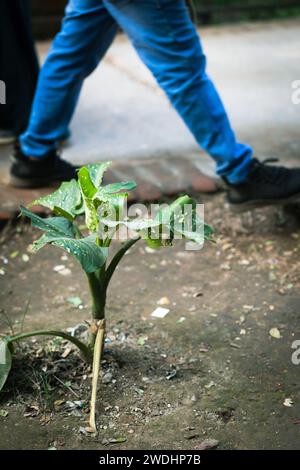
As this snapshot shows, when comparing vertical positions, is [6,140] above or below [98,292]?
below

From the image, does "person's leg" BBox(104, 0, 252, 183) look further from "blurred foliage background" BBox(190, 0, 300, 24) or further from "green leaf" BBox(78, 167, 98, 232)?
"blurred foliage background" BBox(190, 0, 300, 24)

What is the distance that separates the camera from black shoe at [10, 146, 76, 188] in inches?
116

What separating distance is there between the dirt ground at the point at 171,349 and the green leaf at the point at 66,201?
0.42 metres

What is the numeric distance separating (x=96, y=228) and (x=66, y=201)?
0.12m

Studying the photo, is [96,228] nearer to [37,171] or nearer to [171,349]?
[171,349]

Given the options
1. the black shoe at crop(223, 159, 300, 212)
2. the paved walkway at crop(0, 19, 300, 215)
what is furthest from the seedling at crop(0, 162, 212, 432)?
the paved walkway at crop(0, 19, 300, 215)

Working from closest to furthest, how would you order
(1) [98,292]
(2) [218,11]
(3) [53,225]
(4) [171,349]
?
(3) [53,225]
(1) [98,292]
(4) [171,349]
(2) [218,11]

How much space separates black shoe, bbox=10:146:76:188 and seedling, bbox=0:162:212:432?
3.57ft

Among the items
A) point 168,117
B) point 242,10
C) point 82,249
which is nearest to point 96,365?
point 82,249

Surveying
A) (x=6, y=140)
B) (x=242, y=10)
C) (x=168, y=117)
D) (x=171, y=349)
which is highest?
(x=171, y=349)

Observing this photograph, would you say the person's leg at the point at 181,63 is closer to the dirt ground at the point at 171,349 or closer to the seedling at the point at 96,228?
the dirt ground at the point at 171,349

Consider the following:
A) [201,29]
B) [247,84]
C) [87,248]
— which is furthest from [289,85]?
[87,248]

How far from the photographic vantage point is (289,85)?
4297 mm

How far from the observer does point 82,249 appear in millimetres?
1666
